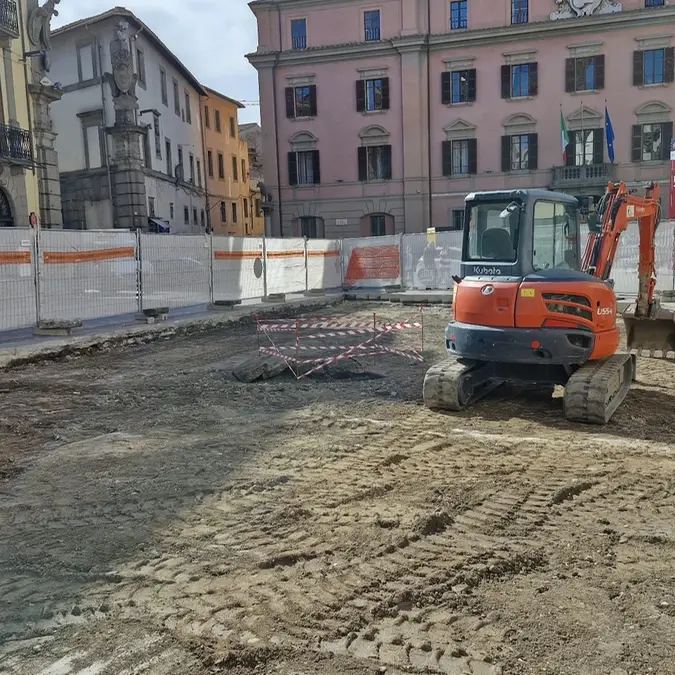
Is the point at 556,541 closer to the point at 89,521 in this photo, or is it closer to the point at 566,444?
the point at 566,444

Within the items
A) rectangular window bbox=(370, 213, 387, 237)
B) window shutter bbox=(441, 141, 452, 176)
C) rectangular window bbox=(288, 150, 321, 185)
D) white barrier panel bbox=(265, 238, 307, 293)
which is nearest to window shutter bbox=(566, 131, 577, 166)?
window shutter bbox=(441, 141, 452, 176)

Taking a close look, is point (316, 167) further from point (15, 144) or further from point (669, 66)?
point (15, 144)

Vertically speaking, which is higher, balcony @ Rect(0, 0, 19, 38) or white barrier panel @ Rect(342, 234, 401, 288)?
balcony @ Rect(0, 0, 19, 38)

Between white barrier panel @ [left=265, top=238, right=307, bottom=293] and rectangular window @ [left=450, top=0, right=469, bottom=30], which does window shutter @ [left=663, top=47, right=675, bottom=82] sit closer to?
rectangular window @ [left=450, top=0, right=469, bottom=30]

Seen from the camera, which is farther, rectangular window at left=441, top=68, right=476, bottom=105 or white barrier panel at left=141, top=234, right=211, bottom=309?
rectangular window at left=441, top=68, right=476, bottom=105

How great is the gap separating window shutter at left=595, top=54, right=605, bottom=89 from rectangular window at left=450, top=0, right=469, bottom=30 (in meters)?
6.90

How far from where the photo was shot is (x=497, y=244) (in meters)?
7.85

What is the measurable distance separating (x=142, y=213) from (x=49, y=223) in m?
7.99

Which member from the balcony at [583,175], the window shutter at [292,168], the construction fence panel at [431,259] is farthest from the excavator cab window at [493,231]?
the window shutter at [292,168]

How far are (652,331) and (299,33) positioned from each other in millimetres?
33467

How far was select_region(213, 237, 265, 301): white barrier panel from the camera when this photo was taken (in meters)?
18.1

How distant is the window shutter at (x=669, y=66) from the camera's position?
33750mm

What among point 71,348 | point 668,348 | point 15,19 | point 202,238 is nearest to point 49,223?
point 15,19

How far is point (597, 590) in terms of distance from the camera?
12.9ft
